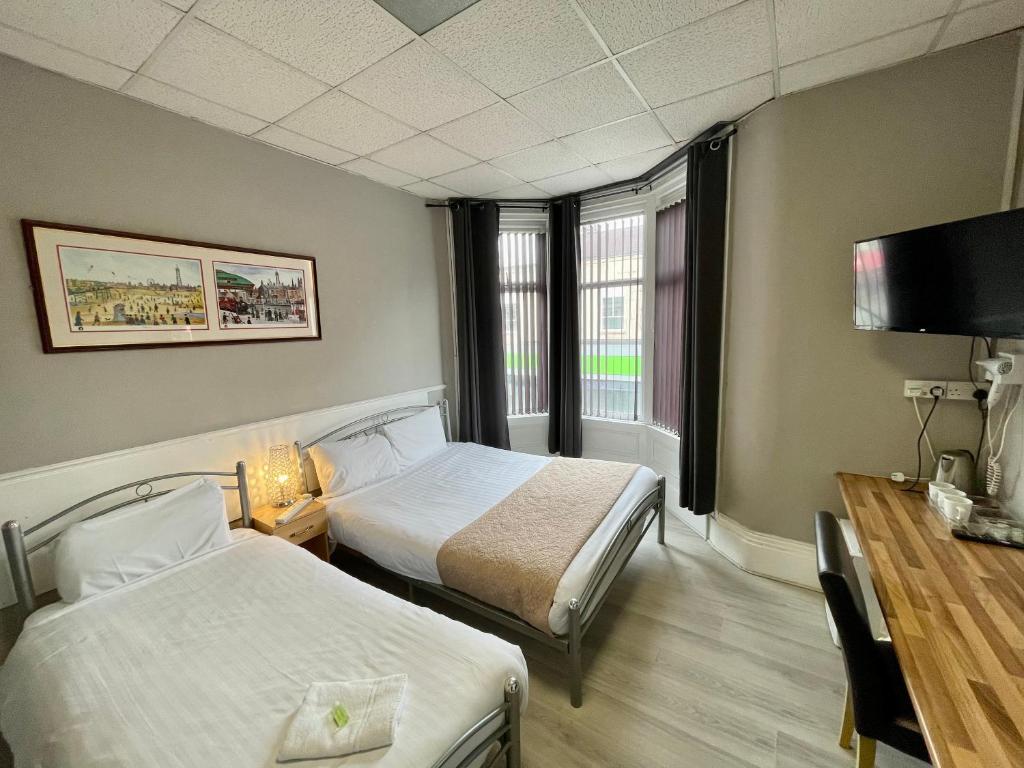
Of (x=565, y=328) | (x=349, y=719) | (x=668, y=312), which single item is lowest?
(x=349, y=719)

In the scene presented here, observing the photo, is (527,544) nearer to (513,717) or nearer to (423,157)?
(513,717)

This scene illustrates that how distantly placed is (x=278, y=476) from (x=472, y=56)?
8.33 feet

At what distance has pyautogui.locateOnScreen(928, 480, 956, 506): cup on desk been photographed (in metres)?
1.84

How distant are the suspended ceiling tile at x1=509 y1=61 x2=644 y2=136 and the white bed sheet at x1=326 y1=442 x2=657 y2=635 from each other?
230cm

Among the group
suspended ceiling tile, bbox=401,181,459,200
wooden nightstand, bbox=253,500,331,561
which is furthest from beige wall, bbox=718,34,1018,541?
wooden nightstand, bbox=253,500,331,561

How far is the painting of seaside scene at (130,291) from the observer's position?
73.4 inches

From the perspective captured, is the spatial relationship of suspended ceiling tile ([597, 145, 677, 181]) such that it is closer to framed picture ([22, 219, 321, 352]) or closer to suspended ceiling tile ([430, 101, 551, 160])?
suspended ceiling tile ([430, 101, 551, 160])

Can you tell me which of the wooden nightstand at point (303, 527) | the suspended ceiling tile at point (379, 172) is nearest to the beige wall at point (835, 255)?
the suspended ceiling tile at point (379, 172)

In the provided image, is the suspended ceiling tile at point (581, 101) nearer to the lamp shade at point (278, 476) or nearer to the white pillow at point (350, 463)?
the white pillow at point (350, 463)

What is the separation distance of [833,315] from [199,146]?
12.0 feet

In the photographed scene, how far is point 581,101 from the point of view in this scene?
218 cm

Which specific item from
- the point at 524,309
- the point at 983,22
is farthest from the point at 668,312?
the point at 983,22

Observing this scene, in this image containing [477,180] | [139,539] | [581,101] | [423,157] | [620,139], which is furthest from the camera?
[477,180]

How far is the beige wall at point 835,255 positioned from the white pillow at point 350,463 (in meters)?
2.49
